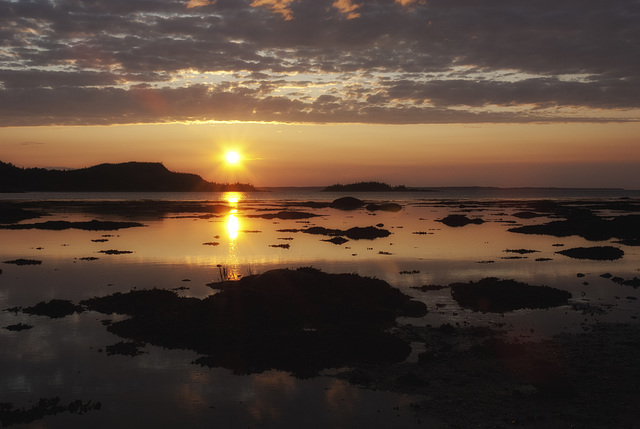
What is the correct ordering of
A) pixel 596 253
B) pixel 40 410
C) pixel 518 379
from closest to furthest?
pixel 40 410 → pixel 518 379 → pixel 596 253

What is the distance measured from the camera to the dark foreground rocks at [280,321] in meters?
19.6

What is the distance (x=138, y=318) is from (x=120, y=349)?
391 centimetres

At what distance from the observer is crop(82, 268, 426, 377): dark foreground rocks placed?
19609mm

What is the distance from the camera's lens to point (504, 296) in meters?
29.3

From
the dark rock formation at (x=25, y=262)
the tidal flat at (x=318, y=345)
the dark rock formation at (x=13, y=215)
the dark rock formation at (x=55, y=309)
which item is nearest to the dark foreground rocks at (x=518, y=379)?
the tidal flat at (x=318, y=345)

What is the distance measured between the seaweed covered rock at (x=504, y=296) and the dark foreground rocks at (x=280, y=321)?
344 cm

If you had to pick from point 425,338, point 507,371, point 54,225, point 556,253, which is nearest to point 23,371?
point 425,338

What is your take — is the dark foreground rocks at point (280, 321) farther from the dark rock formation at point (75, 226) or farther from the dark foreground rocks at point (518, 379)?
the dark rock formation at point (75, 226)

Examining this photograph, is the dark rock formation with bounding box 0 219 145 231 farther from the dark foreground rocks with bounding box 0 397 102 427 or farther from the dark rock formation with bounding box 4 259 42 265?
the dark foreground rocks with bounding box 0 397 102 427

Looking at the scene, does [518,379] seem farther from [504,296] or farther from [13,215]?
[13,215]

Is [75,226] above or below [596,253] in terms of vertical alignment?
below

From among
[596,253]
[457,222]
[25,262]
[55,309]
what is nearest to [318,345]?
[55,309]

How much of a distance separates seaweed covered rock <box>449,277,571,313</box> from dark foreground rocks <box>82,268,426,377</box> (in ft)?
11.3

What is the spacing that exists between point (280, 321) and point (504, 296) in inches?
527
